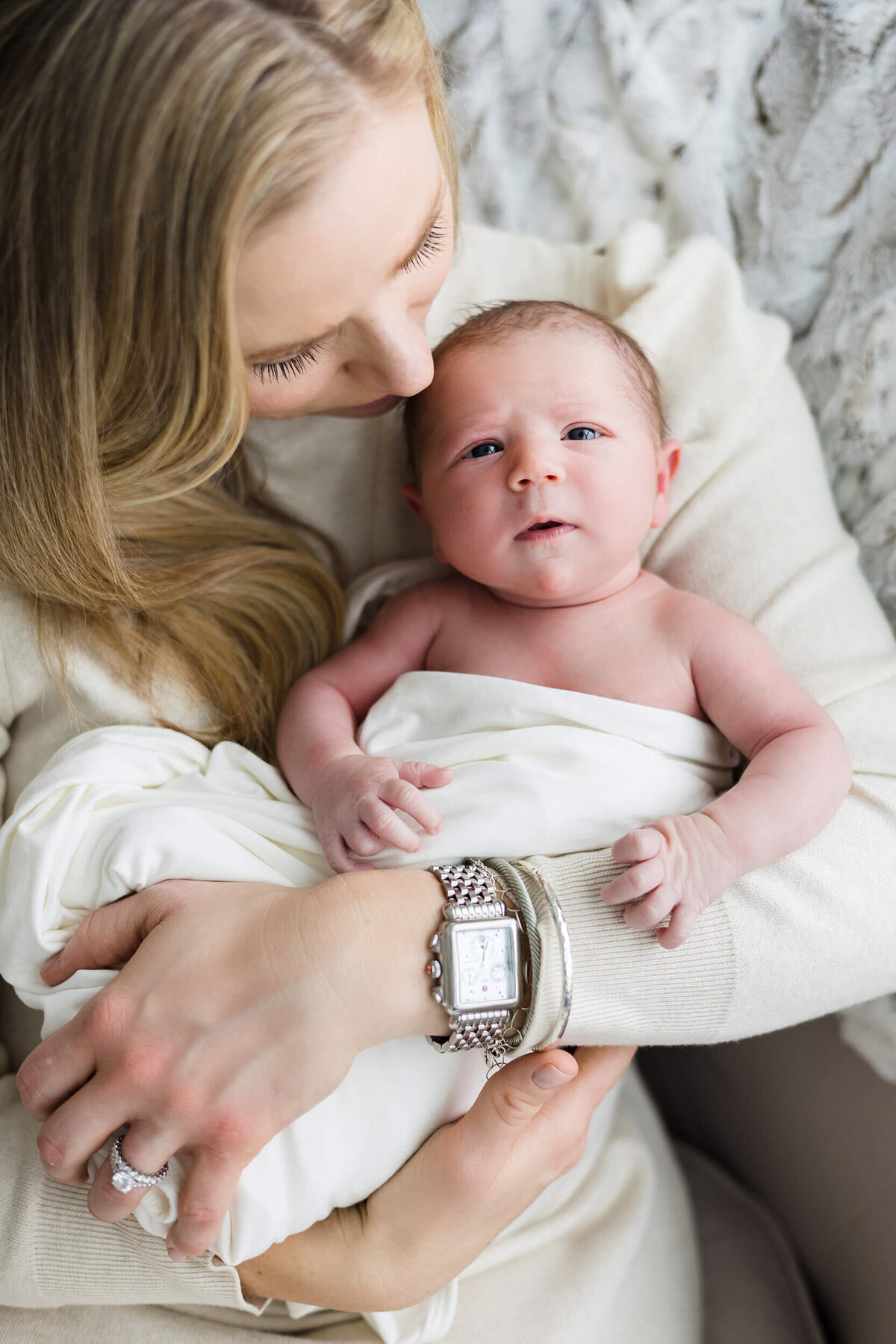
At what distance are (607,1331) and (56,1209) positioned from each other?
0.60m

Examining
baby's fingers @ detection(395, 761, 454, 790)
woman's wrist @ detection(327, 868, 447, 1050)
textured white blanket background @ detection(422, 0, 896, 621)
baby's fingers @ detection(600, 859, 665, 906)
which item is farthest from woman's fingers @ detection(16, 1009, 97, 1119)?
textured white blanket background @ detection(422, 0, 896, 621)

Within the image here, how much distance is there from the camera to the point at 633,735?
106cm

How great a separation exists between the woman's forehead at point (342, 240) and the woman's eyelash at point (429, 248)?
1.2 inches

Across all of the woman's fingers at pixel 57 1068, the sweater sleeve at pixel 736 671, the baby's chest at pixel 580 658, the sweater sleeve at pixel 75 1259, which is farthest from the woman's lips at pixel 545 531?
the sweater sleeve at pixel 75 1259

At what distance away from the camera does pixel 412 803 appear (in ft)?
3.06

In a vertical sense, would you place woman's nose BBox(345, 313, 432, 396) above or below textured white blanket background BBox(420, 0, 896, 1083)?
below

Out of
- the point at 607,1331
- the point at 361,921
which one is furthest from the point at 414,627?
the point at 607,1331

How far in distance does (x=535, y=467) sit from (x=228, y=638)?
16.7 inches

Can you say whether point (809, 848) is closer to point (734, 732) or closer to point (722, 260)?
point (734, 732)

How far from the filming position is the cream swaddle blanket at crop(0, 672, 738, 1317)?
0.94 m

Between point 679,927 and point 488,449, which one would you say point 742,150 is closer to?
point 488,449

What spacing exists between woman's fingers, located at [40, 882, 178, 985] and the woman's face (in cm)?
48

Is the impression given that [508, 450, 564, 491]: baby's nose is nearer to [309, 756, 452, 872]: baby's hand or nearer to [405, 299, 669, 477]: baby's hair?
[405, 299, 669, 477]: baby's hair

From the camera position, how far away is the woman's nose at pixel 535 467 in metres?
1.04
